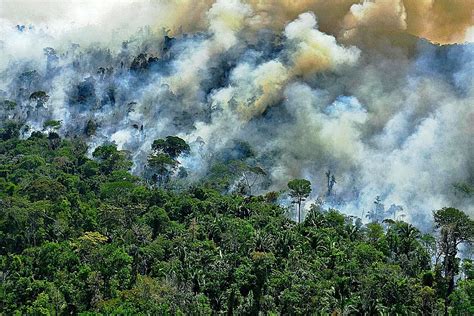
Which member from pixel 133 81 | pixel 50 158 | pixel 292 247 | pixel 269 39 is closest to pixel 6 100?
pixel 133 81

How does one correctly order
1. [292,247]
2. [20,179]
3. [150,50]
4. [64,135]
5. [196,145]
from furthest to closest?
[150,50] → [64,135] → [196,145] → [20,179] → [292,247]

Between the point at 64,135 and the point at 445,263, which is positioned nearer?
the point at 445,263

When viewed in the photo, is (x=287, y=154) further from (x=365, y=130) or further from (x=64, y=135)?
(x=64, y=135)

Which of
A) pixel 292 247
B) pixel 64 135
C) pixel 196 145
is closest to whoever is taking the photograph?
pixel 292 247

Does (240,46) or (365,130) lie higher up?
(240,46)

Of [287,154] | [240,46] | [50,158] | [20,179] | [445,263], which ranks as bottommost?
[445,263]

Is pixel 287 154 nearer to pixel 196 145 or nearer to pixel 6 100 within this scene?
pixel 196 145

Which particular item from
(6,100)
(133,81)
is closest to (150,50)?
(133,81)
